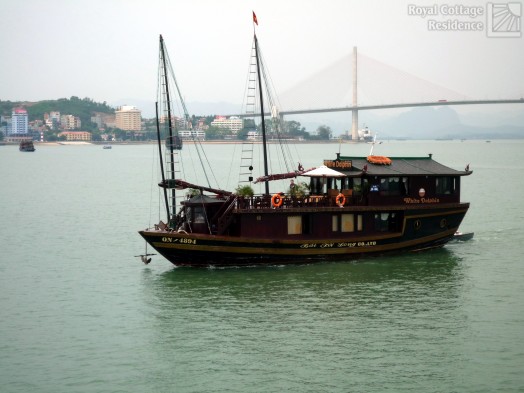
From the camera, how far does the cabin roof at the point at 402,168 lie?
3466 cm

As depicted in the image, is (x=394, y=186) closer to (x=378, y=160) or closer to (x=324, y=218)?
(x=378, y=160)

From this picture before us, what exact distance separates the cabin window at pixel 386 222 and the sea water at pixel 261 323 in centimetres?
137

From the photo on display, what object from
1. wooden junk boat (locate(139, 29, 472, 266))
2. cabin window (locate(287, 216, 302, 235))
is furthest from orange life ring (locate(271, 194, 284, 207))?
cabin window (locate(287, 216, 302, 235))

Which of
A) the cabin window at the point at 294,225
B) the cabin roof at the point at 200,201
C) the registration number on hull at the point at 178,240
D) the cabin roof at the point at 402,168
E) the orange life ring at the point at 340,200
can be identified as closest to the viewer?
the registration number on hull at the point at 178,240

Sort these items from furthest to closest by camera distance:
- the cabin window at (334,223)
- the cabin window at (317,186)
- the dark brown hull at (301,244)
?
the cabin window at (317,186), the cabin window at (334,223), the dark brown hull at (301,244)

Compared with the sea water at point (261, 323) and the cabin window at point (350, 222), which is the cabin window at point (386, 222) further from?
the sea water at point (261, 323)

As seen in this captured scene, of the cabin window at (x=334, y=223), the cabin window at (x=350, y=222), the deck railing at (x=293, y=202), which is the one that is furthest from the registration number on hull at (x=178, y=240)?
the cabin window at (x=350, y=222)

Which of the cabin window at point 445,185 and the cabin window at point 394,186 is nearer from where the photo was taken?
the cabin window at point 394,186

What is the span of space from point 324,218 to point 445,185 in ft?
21.0

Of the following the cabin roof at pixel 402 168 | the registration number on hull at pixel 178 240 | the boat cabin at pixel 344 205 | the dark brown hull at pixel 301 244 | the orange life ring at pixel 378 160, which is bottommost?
the dark brown hull at pixel 301 244

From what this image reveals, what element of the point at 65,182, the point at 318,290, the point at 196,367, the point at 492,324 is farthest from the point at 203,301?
the point at 65,182

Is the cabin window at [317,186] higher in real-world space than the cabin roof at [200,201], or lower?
higher

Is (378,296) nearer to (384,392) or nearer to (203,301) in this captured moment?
(203,301)

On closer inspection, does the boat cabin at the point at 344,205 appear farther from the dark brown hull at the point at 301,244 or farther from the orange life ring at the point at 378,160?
the dark brown hull at the point at 301,244
